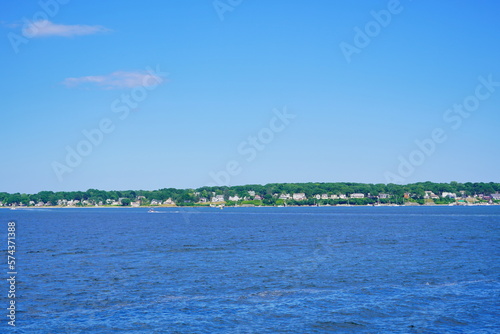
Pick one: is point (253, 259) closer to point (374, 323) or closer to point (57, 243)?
point (374, 323)

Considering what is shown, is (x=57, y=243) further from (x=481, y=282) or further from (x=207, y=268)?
(x=481, y=282)

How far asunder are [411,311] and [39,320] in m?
22.8

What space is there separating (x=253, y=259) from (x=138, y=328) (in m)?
29.4

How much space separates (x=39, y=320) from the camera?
3108 cm

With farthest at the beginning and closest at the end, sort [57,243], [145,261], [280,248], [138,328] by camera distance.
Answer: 1. [57,243]
2. [280,248]
3. [145,261]
4. [138,328]

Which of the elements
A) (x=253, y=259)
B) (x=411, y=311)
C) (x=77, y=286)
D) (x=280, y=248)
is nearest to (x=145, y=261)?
(x=253, y=259)

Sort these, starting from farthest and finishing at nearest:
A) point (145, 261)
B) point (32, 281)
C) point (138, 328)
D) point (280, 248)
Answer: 1. point (280, 248)
2. point (145, 261)
3. point (32, 281)
4. point (138, 328)

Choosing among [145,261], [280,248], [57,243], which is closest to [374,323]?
[145,261]

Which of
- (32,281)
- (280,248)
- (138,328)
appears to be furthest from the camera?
(280,248)

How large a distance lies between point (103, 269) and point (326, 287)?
22.6m

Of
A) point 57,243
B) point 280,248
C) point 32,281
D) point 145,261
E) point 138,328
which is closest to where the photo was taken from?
point 138,328

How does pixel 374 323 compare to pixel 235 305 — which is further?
pixel 235 305

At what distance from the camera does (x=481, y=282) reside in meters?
42.7

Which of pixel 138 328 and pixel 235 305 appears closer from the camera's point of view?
pixel 138 328
